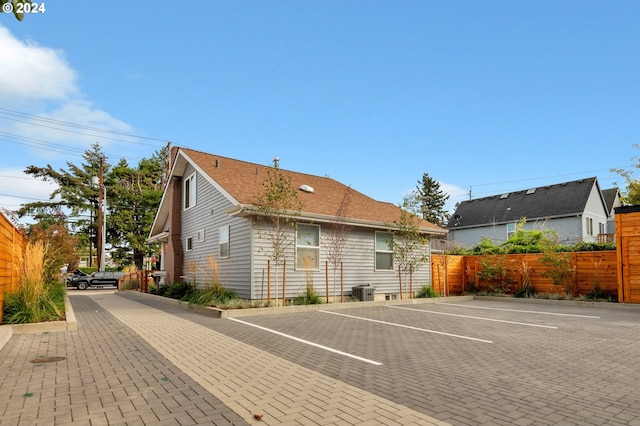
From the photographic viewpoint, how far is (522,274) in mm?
16906

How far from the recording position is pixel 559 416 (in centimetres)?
362

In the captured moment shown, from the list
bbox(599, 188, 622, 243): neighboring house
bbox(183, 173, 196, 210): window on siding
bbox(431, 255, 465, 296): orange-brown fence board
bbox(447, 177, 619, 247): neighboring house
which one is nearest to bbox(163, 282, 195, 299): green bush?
bbox(183, 173, 196, 210): window on siding

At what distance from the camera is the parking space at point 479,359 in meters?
3.89

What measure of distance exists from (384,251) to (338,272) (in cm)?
259

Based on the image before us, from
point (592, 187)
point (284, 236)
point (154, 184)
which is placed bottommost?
point (284, 236)

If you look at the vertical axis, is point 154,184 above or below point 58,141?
below

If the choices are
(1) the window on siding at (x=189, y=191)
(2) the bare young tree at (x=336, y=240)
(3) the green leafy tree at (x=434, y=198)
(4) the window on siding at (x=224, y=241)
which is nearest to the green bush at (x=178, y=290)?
(4) the window on siding at (x=224, y=241)

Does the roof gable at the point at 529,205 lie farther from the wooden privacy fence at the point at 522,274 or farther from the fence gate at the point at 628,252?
the fence gate at the point at 628,252

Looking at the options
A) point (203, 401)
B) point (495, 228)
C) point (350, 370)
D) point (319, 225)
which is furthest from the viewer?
point (495, 228)

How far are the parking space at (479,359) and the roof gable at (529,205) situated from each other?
66.1ft

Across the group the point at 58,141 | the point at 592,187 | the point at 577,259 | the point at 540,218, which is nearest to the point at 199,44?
the point at 577,259

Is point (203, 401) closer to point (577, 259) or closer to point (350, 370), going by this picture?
point (350, 370)

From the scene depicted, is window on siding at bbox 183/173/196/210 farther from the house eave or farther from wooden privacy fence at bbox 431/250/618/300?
wooden privacy fence at bbox 431/250/618/300

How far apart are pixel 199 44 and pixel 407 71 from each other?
27.2 ft
